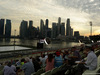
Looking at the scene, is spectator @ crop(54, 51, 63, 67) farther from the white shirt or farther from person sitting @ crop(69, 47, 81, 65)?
the white shirt

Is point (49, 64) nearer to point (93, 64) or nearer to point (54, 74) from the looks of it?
point (54, 74)

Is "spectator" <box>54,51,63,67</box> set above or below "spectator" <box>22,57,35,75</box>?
above

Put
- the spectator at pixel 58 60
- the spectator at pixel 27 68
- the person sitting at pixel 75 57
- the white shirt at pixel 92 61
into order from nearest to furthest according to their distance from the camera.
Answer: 1. the white shirt at pixel 92 61
2. the spectator at pixel 27 68
3. the spectator at pixel 58 60
4. the person sitting at pixel 75 57

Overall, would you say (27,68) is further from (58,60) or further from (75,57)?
(75,57)

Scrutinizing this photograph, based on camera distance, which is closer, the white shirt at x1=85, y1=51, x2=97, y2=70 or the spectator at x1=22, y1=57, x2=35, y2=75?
the white shirt at x1=85, y1=51, x2=97, y2=70

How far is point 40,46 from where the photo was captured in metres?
33.2

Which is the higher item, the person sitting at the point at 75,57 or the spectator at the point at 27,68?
the person sitting at the point at 75,57

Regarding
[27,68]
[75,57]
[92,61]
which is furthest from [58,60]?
[92,61]

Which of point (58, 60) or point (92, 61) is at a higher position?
point (92, 61)

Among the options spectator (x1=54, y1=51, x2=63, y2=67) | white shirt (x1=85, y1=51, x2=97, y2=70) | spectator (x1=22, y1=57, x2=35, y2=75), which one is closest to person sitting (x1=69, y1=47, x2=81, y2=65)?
spectator (x1=54, y1=51, x2=63, y2=67)

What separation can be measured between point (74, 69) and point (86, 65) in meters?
0.87

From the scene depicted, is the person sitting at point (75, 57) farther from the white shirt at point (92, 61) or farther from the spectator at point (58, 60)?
the white shirt at point (92, 61)

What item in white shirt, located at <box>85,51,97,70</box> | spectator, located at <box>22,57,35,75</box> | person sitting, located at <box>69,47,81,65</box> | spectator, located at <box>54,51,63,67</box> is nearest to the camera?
white shirt, located at <box>85,51,97,70</box>

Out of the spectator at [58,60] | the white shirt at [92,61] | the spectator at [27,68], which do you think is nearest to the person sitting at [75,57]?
the spectator at [58,60]
